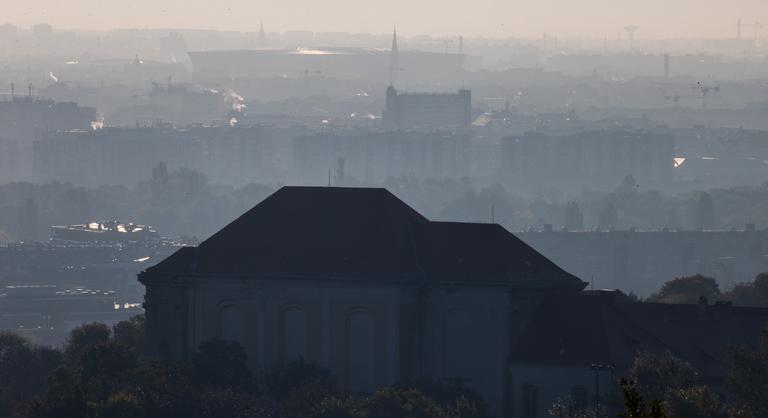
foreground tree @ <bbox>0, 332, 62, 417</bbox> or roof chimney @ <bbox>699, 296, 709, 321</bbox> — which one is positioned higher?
roof chimney @ <bbox>699, 296, 709, 321</bbox>

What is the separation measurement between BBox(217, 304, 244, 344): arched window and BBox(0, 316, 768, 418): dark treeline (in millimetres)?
1041

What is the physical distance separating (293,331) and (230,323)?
155 centimetres

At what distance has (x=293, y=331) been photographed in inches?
2997

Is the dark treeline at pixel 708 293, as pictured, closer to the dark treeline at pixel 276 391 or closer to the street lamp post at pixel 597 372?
the street lamp post at pixel 597 372

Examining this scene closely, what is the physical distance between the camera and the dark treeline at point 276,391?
213 feet

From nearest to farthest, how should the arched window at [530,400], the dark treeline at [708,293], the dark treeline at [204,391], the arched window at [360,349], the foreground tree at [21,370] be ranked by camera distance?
the dark treeline at [204,391]
the arched window at [530,400]
the arched window at [360,349]
the foreground tree at [21,370]
the dark treeline at [708,293]

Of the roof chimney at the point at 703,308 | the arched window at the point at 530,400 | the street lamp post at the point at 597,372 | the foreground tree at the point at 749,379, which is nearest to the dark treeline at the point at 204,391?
the arched window at the point at 530,400

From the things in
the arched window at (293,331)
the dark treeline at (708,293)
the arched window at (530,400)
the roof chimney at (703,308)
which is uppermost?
the dark treeline at (708,293)

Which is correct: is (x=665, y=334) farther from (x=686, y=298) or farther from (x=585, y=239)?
(x=585, y=239)

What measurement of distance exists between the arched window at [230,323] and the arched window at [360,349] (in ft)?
8.92

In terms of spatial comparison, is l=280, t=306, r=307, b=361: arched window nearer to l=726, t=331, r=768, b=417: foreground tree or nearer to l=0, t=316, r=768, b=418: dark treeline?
l=0, t=316, r=768, b=418: dark treeline

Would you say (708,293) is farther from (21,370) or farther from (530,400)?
(21,370)

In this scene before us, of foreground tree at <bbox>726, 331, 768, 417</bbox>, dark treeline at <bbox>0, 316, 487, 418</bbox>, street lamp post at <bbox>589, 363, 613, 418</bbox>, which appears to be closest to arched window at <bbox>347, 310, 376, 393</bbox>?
dark treeline at <bbox>0, 316, 487, 418</bbox>

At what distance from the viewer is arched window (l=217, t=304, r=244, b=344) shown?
251 ft
